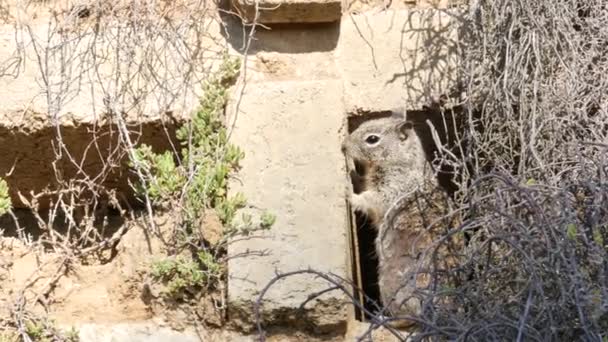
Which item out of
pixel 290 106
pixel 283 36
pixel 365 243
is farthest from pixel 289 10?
pixel 365 243

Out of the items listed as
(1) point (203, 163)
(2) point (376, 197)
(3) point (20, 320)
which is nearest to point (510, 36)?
(2) point (376, 197)

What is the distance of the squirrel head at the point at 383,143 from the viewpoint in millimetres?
6500

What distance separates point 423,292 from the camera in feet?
14.0

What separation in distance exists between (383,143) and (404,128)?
155mm

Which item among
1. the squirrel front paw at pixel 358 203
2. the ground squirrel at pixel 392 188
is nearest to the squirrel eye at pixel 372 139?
the ground squirrel at pixel 392 188

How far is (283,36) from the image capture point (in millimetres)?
6328

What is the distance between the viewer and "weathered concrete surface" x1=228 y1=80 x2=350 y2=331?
525 centimetres

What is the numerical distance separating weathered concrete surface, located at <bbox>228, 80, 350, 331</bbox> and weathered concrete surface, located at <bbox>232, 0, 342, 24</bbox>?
0.37m

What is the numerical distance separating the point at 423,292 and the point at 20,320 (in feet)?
6.48

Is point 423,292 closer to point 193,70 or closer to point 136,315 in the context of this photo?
point 136,315

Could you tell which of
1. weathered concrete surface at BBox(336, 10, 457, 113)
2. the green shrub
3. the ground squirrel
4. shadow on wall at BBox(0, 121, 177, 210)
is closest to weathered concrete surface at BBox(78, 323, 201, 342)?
the green shrub

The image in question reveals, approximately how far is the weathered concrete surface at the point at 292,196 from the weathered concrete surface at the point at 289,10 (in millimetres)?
365

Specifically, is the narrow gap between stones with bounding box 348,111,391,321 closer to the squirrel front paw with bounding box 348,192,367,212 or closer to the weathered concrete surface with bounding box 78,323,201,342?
the squirrel front paw with bounding box 348,192,367,212

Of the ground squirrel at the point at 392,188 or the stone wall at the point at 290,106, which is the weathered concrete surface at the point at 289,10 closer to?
the stone wall at the point at 290,106
